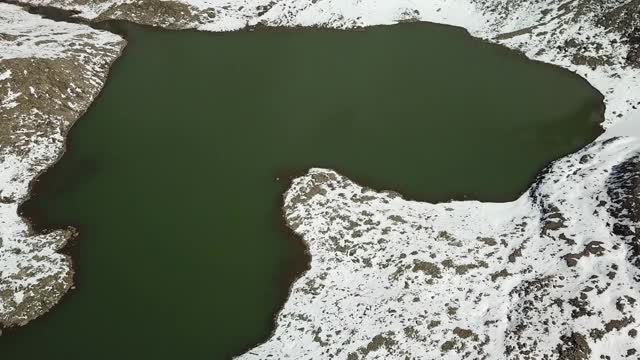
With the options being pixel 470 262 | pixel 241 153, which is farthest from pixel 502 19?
pixel 470 262

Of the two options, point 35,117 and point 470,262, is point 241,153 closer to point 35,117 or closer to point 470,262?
point 35,117

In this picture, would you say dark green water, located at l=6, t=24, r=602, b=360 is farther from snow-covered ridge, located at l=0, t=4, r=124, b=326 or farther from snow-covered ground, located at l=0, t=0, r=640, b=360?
snow-covered ground, located at l=0, t=0, r=640, b=360

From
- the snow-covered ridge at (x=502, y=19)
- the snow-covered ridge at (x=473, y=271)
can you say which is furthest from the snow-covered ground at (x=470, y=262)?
the snow-covered ridge at (x=502, y=19)

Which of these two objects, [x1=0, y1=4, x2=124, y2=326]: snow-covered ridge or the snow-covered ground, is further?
[x1=0, y1=4, x2=124, y2=326]: snow-covered ridge

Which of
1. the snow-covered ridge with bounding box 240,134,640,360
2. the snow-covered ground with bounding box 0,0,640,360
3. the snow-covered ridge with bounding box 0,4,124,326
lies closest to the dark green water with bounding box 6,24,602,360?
the snow-covered ridge with bounding box 0,4,124,326

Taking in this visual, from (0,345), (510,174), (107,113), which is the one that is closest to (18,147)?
(107,113)

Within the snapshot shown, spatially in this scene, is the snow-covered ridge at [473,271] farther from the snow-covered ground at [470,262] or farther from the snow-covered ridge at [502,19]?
the snow-covered ridge at [502,19]

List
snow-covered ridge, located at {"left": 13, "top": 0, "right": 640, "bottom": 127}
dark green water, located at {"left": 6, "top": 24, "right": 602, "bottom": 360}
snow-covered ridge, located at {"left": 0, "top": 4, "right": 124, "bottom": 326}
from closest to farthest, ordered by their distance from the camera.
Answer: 1. dark green water, located at {"left": 6, "top": 24, "right": 602, "bottom": 360}
2. snow-covered ridge, located at {"left": 0, "top": 4, "right": 124, "bottom": 326}
3. snow-covered ridge, located at {"left": 13, "top": 0, "right": 640, "bottom": 127}
